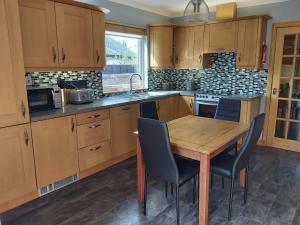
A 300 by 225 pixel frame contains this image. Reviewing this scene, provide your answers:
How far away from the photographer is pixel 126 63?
14.1 feet

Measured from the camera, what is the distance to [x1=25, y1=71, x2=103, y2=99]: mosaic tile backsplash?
2.98 m

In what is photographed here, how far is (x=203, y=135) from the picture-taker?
226 cm

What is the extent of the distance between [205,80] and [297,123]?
5.75ft

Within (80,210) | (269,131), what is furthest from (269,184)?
(80,210)

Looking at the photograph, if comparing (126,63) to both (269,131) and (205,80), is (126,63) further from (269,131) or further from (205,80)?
(269,131)

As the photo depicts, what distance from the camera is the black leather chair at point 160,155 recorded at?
1.90m

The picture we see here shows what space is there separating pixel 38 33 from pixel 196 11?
5.57 ft

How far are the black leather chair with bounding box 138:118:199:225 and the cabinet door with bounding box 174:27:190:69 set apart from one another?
2867 millimetres

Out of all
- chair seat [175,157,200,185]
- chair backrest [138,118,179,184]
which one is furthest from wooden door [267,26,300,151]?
chair backrest [138,118,179,184]

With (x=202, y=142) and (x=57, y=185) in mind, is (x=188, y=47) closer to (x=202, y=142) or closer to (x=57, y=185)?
(x=202, y=142)

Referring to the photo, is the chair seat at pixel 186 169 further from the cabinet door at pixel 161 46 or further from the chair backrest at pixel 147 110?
the cabinet door at pixel 161 46

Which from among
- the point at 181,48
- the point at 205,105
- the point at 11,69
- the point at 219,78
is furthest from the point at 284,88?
the point at 11,69

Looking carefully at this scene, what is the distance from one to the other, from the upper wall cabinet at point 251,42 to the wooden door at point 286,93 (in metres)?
0.32

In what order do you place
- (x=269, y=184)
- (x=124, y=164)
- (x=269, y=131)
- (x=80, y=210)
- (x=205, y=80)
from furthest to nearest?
(x=205, y=80) → (x=269, y=131) → (x=124, y=164) → (x=269, y=184) → (x=80, y=210)
